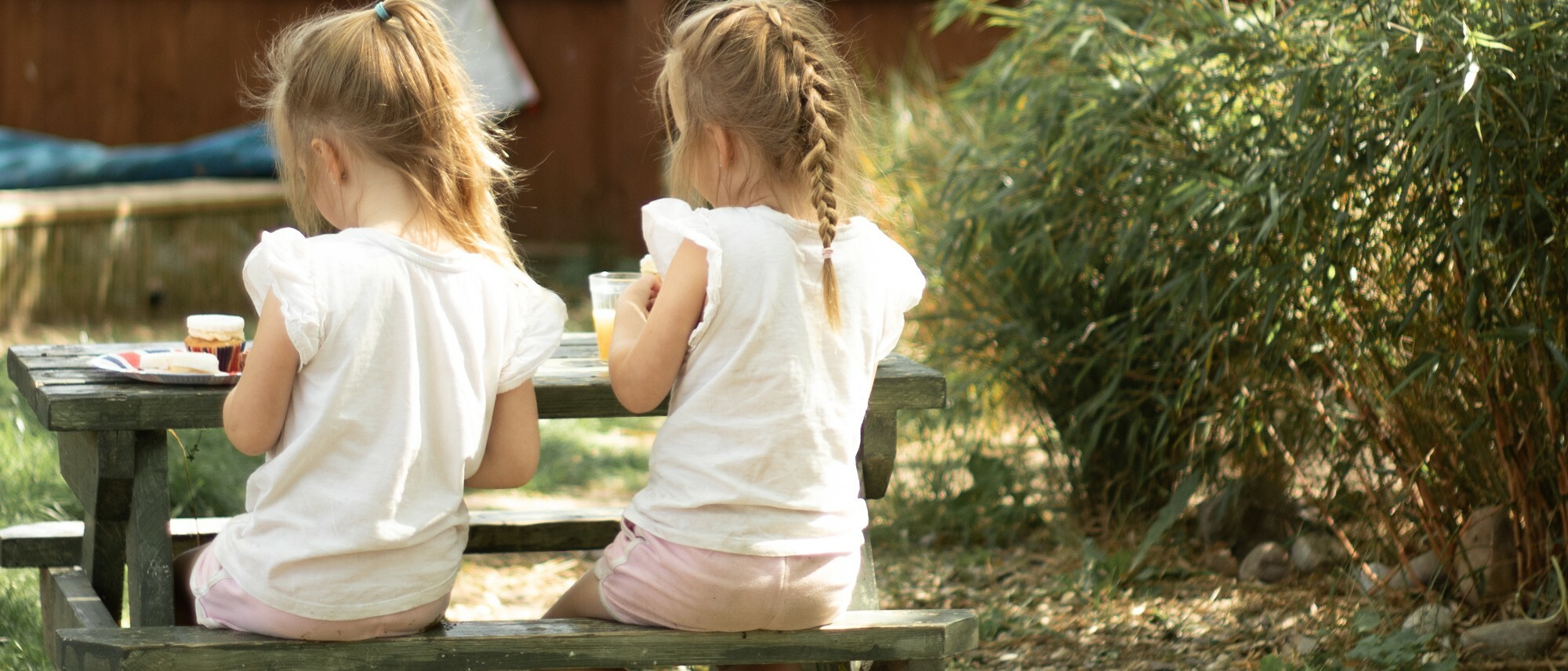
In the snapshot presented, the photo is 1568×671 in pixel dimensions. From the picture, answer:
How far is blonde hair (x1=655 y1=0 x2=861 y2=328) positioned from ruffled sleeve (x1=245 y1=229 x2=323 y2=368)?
0.50m

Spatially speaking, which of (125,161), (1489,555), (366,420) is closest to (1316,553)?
(1489,555)

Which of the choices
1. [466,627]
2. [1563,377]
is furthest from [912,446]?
[466,627]

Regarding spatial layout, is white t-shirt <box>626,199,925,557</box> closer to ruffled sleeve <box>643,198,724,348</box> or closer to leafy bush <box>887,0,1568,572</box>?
ruffled sleeve <box>643,198,724,348</box>

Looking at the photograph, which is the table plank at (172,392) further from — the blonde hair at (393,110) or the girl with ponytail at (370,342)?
the blonde hair at (393,110)

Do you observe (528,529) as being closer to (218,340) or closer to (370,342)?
(218,340)

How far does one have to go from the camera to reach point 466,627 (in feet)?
6.55

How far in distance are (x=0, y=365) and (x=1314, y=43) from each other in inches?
170

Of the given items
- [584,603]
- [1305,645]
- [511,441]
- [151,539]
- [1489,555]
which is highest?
[511,441]

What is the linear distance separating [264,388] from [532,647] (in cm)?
48

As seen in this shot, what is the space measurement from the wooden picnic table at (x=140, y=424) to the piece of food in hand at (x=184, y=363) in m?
0.04

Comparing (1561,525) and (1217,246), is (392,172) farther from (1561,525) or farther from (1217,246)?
(1561,525)

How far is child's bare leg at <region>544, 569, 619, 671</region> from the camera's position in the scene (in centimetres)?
205

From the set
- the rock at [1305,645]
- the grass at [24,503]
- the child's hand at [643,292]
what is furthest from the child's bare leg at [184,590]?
the rock at [1305,645]

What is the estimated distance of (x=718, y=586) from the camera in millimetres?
1926
